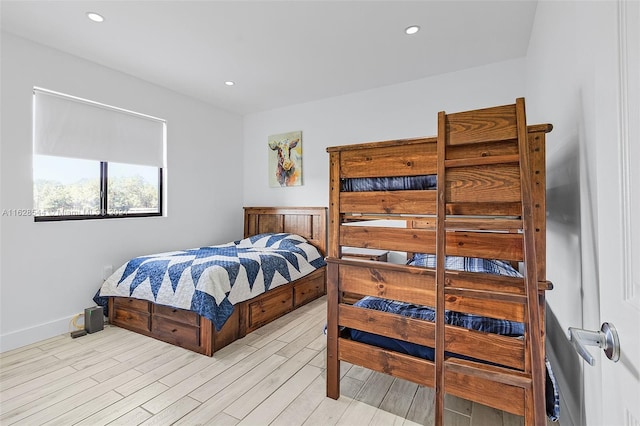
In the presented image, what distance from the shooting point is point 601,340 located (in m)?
0.61

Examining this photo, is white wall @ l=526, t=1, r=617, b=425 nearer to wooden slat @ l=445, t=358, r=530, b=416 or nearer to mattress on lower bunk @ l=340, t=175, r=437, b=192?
wooden slat @ l=445, t=358, r=530, b=416

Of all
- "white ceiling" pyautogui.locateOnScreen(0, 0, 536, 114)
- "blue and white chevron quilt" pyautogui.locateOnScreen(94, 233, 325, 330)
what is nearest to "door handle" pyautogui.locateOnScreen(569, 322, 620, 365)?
"blue and white chevron quilt" pyautogui.locateOnScreen(94, 233, 325, 330)

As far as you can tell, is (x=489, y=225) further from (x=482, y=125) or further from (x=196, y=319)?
(x=196, y=319)

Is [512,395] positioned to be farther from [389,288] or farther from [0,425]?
[0,425]

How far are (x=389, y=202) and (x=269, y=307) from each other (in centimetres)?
188

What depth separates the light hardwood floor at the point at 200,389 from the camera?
1614 millimetres

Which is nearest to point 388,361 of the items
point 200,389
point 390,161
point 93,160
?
point 390,161

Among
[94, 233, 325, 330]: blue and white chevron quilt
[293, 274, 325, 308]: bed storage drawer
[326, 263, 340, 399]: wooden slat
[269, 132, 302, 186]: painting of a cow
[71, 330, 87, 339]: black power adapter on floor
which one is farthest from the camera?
[269, 132, 302, 186]: painting of a cow

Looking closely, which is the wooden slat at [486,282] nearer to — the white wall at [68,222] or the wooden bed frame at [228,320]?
the wooden bed frame at [228,320]

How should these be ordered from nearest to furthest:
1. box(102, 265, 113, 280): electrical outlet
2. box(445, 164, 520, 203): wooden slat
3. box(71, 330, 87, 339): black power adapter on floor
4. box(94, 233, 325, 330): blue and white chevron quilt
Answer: box(445, 164, 520, 203): wooden slat → box(94, 233, 325, 330): blue and white chevron quilt → box(71, 330, 87, 339): black power adapter on floor → box(102, 265, 113, 280): electrical outlet

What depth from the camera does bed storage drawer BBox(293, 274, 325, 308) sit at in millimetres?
3322

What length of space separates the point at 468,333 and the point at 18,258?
3.43 metres

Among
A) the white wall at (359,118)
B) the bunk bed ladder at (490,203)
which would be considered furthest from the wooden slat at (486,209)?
the white wall at (359,118)

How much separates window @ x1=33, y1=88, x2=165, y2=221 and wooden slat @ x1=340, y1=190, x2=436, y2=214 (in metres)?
2.75
